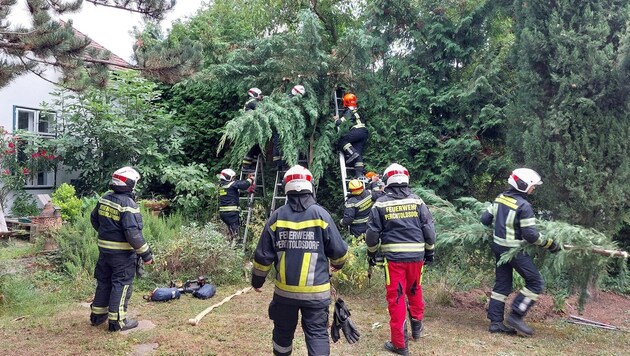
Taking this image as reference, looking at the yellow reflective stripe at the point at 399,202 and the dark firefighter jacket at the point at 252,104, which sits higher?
the dark firefighter jacket at the point at 252,104

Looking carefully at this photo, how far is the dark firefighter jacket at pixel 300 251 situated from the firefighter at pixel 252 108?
625 cm

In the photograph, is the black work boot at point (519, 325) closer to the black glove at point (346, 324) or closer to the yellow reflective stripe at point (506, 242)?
the yellow reflective stripe at point (506, 242)

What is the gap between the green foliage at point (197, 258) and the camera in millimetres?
8156

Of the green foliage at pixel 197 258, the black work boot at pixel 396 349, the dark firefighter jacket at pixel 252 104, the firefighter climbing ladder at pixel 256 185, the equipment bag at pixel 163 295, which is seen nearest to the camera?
the black work boot at pixel 396 349

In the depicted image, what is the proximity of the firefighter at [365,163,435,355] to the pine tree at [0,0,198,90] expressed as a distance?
9.62 feet

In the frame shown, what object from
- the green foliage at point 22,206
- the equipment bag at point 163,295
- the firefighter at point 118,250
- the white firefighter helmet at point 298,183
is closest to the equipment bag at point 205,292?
the equipment bag at point 163,295

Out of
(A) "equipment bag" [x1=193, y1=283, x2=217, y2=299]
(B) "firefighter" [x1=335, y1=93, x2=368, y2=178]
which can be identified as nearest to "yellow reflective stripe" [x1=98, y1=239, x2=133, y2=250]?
(A) "equipment bag" [x1=193, y1=283, x2=217, y2=299]

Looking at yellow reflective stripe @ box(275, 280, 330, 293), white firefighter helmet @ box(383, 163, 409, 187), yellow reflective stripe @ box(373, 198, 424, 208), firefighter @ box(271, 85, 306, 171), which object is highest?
firefighter @ box(271, 85, 306, 171)

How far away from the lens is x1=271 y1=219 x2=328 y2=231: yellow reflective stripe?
4316 millimetres

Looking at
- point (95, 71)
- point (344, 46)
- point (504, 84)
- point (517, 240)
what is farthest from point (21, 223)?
point (504, 84)

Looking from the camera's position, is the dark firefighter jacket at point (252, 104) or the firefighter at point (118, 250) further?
the dark firefighter jacket at point (252, 104)

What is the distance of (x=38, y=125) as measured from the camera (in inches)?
491

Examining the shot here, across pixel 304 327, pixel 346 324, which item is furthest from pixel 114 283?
pixel 346 324

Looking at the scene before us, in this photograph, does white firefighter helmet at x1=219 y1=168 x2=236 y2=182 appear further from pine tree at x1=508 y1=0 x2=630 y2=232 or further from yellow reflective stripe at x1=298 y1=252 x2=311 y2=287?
yellow reflective stripe at x1=298 y1=252 x2=311 y2=287
